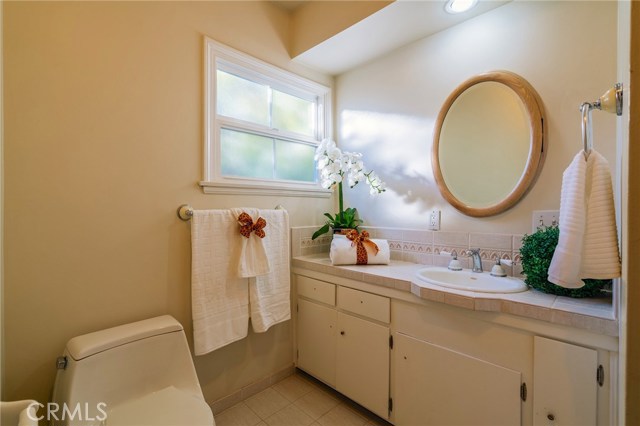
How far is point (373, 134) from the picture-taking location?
222cm

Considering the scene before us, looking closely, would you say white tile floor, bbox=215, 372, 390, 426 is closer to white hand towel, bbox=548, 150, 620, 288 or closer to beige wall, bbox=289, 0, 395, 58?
white hand towel, bbox=548, 150, 620, 288

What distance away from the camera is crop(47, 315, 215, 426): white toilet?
3.70 ft

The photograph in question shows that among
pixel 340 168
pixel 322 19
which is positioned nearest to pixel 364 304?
pixel 340 168

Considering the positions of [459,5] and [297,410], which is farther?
[297,410]

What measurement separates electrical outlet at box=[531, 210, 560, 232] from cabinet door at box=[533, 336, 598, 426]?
0.64m

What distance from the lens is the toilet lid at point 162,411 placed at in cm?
112

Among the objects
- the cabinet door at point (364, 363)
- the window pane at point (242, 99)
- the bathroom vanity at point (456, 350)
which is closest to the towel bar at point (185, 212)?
the window pane at point (242, 99)

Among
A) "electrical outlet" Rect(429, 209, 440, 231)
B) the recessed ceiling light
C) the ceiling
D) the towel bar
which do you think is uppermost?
the ceiling

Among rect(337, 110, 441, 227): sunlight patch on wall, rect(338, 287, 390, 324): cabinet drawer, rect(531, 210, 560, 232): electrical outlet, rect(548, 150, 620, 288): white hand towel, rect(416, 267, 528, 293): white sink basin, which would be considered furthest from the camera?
rect(337, 110, 441, 227): sunlight patch on wall

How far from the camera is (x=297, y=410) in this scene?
5.84 ft

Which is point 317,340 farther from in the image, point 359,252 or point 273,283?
point 359,252

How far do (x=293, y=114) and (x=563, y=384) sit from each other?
2180 millimetres

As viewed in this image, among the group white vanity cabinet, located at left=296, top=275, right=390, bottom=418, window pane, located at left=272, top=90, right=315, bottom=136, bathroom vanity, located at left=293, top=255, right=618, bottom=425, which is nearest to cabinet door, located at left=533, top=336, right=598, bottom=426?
bathroom vanity, located at left=293, top=255, right=618, bottom=425

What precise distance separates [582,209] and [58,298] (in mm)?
2109
